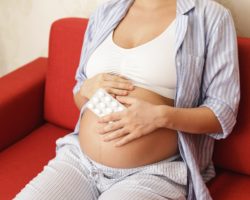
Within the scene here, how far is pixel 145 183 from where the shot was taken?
1.08m

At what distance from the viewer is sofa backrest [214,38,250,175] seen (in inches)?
48.9

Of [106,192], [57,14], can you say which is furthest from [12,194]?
[57,14]

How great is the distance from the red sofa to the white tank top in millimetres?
231

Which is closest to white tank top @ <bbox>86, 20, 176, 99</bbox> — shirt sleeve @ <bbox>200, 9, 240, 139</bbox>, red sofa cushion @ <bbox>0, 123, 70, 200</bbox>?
shirt sleeve @ <bbox>200, 9, 240, 139</bbox>

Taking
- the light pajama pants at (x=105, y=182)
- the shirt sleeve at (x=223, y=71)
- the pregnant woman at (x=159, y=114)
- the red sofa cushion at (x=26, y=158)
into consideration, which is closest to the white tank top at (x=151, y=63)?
the pregnant woman at (x=159, y=114)

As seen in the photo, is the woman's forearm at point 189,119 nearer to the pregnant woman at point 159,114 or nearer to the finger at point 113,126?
the pregnant woman at point 159,114

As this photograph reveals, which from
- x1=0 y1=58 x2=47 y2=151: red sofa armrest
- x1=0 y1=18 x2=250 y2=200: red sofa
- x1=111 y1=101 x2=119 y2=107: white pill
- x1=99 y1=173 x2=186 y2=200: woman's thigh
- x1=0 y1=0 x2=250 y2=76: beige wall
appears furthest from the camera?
x1=0 y1=0 x2=250 y2=76: beige wall

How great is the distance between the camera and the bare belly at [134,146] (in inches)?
44.3

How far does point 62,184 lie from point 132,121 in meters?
0.26

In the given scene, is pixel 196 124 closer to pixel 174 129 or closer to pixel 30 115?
pixel 174 129

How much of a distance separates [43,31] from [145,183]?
1.11m

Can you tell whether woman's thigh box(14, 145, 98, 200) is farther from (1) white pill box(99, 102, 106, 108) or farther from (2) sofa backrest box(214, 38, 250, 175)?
(2) sofa backrest box(214, 38, 250, 175)

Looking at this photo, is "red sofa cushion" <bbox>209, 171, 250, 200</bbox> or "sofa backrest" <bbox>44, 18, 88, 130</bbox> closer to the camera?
"red sofa cushion" <bbox>209, 171, 250, 200</bbox>

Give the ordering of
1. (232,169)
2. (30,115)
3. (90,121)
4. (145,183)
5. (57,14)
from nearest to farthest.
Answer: (145,183) → (90,121) → (232,169) → (30,115) → (57,14)
